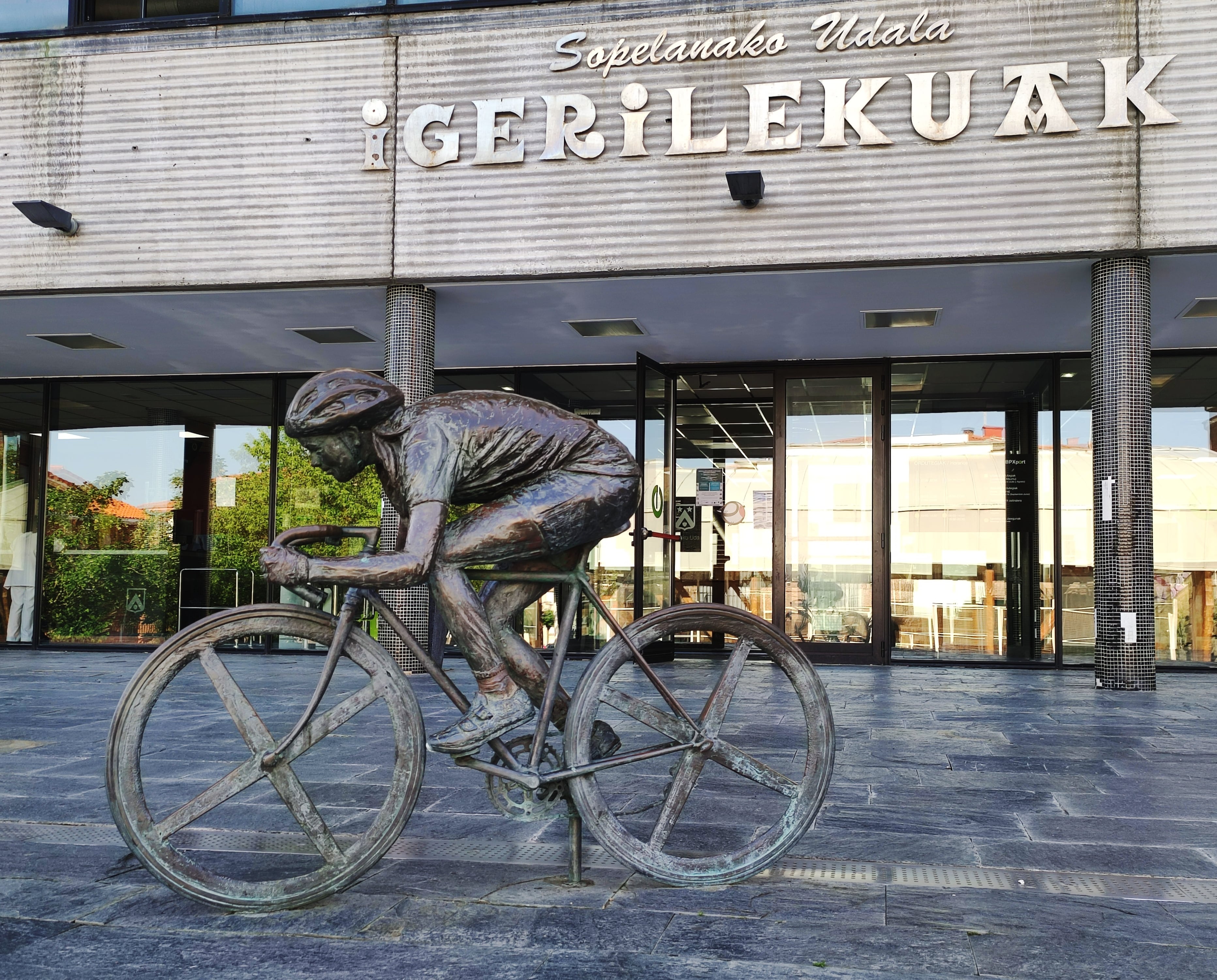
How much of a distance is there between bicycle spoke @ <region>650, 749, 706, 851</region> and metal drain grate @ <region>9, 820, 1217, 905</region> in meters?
0.34

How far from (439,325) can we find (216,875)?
7601mm

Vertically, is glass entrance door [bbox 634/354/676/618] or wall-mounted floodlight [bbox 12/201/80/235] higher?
wall-mounted floodlight [bbox 12/201/80/235]

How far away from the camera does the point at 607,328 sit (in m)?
10.1

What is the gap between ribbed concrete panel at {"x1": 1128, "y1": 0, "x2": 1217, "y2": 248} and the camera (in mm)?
7668

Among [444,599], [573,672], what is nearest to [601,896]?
[573,672]

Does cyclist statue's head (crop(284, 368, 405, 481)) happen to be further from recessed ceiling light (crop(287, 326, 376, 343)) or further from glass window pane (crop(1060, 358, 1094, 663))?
glass window pane (crop(1060, 358, 1094, 663))

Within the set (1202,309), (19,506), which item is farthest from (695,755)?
(19,506)

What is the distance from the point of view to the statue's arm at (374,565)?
8.99 ft

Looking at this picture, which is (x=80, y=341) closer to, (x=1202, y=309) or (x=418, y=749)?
(x=418, y=749)

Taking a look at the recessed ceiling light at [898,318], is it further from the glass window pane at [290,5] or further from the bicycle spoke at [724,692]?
the bicycle spoke at [724,692]

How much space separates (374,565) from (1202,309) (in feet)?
28.4

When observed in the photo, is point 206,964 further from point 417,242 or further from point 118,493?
point 118,493

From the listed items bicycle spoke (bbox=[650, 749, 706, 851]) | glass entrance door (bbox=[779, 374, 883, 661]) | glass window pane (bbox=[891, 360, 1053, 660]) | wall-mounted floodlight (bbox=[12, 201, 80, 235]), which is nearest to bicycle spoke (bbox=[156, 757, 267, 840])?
bicycle spoke (bbox=[650, 749, 706, 851])

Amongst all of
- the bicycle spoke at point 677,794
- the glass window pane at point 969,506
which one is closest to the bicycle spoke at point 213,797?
the bicycle spoke at point 677,794
